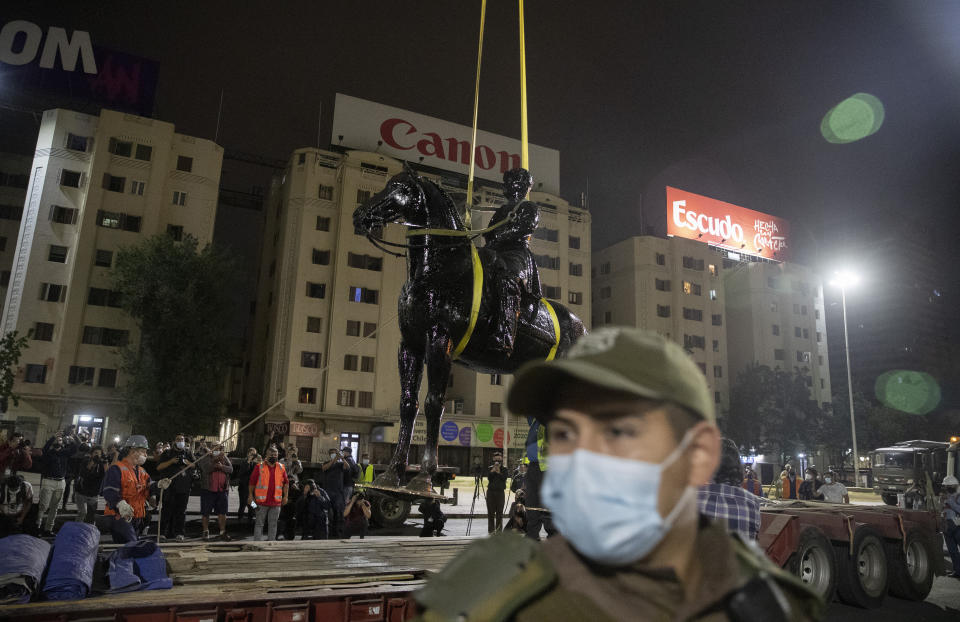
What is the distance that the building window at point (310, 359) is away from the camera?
140 feet

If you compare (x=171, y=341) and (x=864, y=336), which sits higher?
(x=864, y=336)

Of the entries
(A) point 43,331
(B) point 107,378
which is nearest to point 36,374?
(A) point 43,331

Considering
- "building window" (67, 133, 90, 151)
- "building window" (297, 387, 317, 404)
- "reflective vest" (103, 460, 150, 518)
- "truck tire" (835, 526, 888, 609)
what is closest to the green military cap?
"reflective vest" (103, 460, 150, 518)

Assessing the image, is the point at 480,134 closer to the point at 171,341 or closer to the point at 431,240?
the point at 171,341

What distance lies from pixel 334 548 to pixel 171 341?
3371cm

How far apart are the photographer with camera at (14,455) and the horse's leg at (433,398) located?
10.5 m

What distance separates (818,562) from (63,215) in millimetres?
45016

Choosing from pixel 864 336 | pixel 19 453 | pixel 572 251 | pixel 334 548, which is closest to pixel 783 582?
pixel 334 548

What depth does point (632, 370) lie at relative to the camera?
1.45m

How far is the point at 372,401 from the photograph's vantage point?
4312cm

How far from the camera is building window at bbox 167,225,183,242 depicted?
41.6 m

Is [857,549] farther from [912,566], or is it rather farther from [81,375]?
[81,375]

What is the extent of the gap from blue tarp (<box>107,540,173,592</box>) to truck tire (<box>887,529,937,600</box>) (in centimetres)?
1061

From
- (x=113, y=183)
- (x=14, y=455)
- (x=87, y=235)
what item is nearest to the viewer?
(x=14, y=455)
